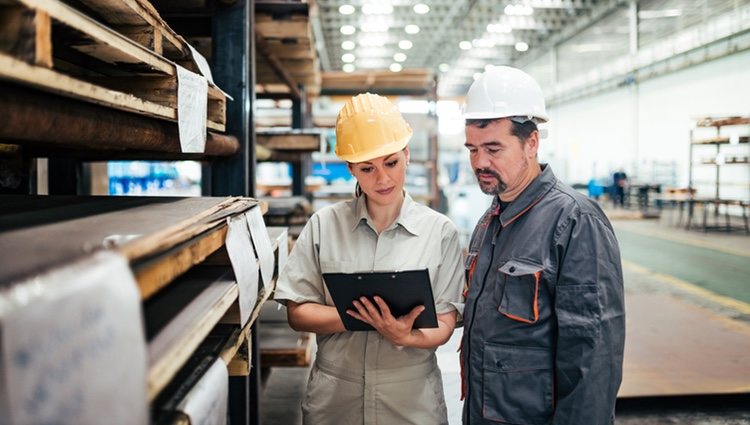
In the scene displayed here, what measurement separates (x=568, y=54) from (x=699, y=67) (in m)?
6.76

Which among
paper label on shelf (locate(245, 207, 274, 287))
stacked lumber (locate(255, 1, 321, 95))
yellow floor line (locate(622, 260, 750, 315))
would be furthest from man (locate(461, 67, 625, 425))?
yellow floor line (locate(622, 260, 750, 315))

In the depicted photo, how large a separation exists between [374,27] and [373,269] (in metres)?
16.6

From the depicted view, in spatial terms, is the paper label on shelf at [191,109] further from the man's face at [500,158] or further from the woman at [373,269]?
the man's face at [500,158]

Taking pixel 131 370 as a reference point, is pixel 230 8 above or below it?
above

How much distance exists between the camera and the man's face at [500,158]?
6.73 ft

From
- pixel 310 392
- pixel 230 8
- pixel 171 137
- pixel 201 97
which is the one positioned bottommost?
pixel 310 392

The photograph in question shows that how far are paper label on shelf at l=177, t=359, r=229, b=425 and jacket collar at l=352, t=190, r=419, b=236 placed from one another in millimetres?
825

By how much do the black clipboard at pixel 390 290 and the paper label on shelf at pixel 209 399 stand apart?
431 millimetres

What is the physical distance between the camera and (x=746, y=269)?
8047mm

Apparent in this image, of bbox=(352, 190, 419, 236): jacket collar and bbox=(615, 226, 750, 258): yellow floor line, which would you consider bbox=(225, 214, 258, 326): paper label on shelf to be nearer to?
bbox=(352, 190, 419, 236): jacket collar

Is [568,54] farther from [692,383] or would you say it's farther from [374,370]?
[374,370]

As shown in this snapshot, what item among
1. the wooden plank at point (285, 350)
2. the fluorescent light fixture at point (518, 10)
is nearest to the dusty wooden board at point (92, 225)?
the wooden plank at point (285, 350)

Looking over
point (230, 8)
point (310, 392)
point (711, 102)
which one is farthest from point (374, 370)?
point (711, 102)

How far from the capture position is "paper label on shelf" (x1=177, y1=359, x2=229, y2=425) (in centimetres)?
118
